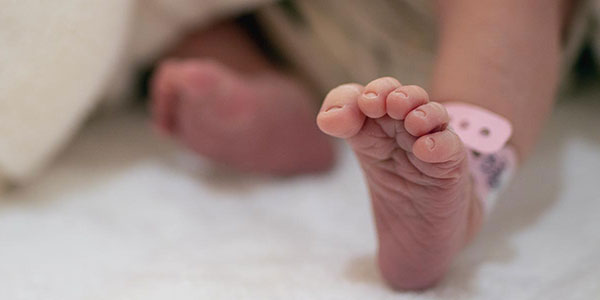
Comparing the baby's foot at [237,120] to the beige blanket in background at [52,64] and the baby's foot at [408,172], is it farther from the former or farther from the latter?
the baby's foot at [408,172]

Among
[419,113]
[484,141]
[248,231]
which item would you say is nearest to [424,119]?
[419,113]

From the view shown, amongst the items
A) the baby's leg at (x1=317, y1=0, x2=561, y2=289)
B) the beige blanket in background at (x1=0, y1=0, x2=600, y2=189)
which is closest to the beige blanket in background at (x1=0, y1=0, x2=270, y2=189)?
the beige blanket in background at (x1=0, y1=0, x2=600, y2=189)

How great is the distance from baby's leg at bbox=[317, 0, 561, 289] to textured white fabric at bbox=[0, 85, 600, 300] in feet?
0.16

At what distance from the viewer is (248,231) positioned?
547 millimetres

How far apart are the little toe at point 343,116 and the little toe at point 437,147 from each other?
4cm

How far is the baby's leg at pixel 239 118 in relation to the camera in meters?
0.58

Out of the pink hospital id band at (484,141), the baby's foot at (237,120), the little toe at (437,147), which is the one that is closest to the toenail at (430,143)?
the little toe at (437,147)

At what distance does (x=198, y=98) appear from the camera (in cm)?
58

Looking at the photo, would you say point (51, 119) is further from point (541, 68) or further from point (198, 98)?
point (541, 68)

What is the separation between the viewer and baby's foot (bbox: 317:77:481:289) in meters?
0.33

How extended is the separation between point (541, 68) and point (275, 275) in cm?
29

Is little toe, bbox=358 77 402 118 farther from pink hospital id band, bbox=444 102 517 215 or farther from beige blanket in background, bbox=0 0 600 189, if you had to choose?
beige blanket in background, bbox=0 0 600 189

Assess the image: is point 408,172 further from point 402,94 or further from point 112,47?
point 112,47

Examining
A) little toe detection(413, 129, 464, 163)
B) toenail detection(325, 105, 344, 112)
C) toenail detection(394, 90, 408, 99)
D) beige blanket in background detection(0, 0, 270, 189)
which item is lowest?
little toe detection(413, 129, 464, 163)
